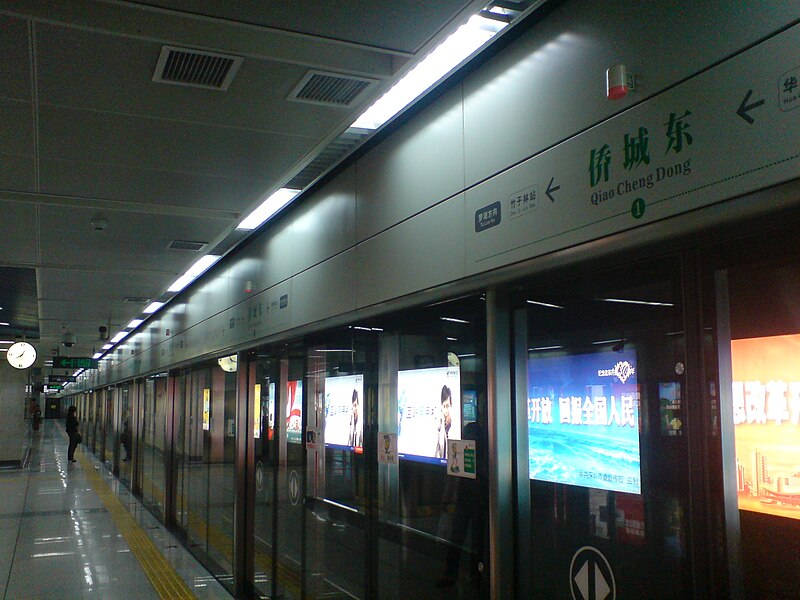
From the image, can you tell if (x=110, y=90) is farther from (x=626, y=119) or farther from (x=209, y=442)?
(x=209, y=442)

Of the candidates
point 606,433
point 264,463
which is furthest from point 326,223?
point 606,433

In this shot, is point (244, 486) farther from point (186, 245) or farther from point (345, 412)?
point (345, 412)

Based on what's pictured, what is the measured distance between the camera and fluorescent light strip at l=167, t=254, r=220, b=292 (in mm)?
7543

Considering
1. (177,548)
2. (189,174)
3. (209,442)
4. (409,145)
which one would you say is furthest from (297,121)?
(177,548)

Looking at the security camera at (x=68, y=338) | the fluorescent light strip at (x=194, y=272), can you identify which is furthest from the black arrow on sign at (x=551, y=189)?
the security camera at (x=68, y=338)

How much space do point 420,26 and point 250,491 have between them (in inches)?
195

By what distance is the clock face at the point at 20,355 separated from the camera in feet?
42.9

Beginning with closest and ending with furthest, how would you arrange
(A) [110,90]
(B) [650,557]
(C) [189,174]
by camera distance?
(B) [650,557], (A) [110,90], (C) [189,174]

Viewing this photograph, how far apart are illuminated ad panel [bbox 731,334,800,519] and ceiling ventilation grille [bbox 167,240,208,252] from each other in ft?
17.4

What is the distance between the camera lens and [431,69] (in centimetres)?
318

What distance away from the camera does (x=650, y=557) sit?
2189 millimetres

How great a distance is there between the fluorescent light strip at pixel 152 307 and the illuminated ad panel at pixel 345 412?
22.5 ft

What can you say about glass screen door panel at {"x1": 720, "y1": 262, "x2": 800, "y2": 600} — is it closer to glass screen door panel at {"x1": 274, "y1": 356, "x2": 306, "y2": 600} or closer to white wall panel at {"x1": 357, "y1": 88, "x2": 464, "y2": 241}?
white wall panel at {"x1": 357, "y1": 88, "x2": 464, "y2": 241}

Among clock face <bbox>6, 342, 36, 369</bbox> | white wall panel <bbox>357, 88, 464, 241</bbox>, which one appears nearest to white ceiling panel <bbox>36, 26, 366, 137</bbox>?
white wall panel <bbox>357, 88, 464, 241</bbox>
